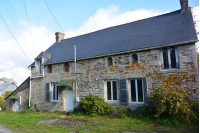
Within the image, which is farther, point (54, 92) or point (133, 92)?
Result: point (54, 92)

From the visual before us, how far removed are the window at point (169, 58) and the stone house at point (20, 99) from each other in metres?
11.9

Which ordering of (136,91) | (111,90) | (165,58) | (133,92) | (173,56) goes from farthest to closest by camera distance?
(111,90)
(133,92)
(136,91)
(165,58)
(173,56)

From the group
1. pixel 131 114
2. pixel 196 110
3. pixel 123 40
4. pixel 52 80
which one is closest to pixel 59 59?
pixel 52 80

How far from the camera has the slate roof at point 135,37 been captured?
8172 mm

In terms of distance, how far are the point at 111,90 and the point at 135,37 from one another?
13.1 ft

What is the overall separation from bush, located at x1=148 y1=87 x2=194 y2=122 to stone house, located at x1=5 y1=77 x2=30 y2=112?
1142 cm

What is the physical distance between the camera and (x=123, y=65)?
895 centimetres

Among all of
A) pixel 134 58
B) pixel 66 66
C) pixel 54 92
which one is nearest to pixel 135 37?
pixel 134 58

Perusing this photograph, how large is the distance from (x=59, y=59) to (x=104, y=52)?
4268mm

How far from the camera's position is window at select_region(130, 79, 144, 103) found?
8383 mm

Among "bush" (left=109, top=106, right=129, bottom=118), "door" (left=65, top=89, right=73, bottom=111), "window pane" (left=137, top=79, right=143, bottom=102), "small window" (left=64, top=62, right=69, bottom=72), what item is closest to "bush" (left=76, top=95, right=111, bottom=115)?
"bush" (left=109, top=106, right=129, bottom=118)

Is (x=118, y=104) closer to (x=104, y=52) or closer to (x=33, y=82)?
(x=104, y=52)

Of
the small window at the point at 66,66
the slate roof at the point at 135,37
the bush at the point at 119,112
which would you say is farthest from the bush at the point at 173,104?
the small window at the point at 66,66

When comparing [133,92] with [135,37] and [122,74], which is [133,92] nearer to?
[122,74]
